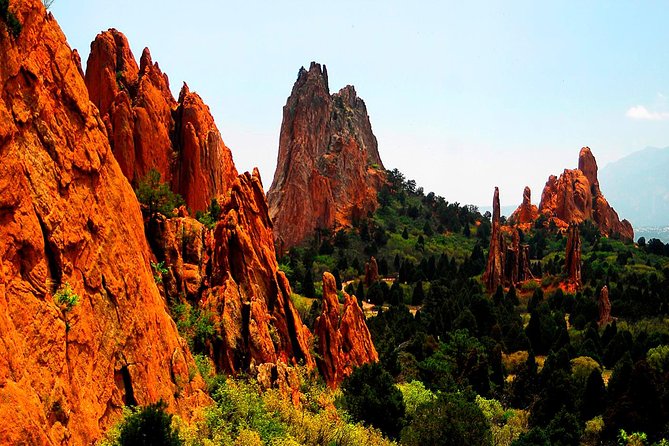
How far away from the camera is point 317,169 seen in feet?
496

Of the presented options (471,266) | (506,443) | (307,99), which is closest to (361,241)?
(471,266)

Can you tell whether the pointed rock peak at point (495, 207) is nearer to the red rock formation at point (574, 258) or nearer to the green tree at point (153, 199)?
the red rock formation at point (574, 258)

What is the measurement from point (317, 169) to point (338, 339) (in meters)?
107

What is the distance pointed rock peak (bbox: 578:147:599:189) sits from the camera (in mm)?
183512

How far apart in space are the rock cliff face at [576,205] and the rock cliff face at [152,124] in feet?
406

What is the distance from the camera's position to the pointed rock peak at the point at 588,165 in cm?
18351

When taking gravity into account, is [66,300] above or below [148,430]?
above

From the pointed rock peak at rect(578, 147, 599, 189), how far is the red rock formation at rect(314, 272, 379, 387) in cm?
15169

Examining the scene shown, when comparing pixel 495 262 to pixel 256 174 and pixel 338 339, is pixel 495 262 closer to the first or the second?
pixel 338 339

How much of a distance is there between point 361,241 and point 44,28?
4479 inches

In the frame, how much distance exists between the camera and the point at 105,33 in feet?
200

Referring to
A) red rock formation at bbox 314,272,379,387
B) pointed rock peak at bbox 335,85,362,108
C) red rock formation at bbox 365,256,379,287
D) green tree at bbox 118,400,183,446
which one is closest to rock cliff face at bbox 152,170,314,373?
red rock formation at bbox 314,272,379,387

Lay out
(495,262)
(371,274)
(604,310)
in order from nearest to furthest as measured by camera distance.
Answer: (604,310), (495,262), (371,274)

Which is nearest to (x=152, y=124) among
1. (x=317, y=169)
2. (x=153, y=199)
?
(x=153, y=199)
